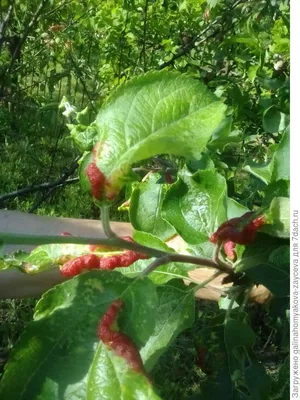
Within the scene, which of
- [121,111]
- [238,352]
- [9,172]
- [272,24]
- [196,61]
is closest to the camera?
[121,111]

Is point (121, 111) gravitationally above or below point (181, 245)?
above

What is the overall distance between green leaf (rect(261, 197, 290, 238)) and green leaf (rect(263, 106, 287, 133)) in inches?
30.2

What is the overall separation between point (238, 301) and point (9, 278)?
71 cm

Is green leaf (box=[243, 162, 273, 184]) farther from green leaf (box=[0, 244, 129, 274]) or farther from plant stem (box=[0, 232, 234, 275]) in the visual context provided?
green leaf (box=[0, 244, 129, 274])

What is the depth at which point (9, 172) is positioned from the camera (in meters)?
3.84

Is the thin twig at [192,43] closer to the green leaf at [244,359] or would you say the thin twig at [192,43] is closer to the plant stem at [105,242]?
the green leaf at [244,359]

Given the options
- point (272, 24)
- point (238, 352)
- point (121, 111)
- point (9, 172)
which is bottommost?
point (9, 172)

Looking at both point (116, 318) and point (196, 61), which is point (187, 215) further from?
point (196, 61)

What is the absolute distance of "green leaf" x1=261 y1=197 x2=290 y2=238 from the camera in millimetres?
882

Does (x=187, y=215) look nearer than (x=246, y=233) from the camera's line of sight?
No

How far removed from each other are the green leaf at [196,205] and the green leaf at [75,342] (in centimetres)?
24

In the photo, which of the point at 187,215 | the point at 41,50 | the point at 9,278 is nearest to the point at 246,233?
the point at 187,215

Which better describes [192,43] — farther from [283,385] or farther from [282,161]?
[283,385]

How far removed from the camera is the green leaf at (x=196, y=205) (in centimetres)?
100
